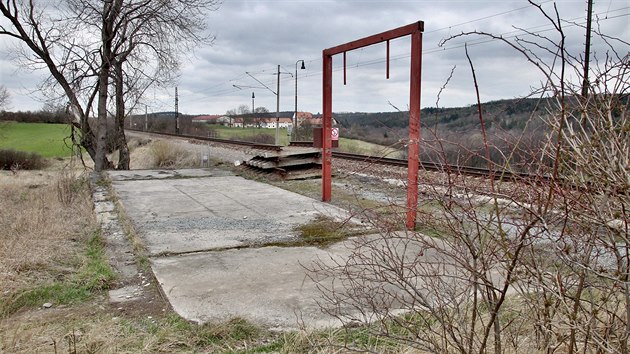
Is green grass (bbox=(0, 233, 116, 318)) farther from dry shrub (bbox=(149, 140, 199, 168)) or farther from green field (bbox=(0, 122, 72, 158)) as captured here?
green field (bbox=(0, 122, 72, 158))

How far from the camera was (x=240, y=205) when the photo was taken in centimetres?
934

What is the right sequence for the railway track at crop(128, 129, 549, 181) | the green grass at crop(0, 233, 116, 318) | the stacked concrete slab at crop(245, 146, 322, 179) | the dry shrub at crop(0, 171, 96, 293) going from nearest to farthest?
the railway track at crop(128, 129, 549, 181) → the green grass at crop(0, 233, 116, 318) → the dry shrub at crop(0, 171, 96, 293) → the stacked concrete slab at crop(245, 146, 322, 179)

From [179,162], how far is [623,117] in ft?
64.8

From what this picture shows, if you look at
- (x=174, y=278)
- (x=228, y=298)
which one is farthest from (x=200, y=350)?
(x=174, y=278)

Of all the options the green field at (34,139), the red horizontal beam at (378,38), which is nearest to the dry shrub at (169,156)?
the green field at (34,139)

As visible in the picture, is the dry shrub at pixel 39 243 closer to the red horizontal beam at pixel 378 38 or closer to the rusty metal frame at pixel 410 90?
the rusty metal frame at pixel 410 90

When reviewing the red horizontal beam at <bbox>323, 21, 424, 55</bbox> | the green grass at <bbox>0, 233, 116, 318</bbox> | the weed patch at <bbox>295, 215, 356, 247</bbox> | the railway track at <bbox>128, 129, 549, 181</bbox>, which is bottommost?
the green grass at <bbox>0, 233, 116, 318</bbox>

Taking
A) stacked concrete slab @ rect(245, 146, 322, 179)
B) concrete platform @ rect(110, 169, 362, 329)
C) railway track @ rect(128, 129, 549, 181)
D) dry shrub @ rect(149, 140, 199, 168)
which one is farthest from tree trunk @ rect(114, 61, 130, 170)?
concrete platform @ rect(110, 169, 362, 329)

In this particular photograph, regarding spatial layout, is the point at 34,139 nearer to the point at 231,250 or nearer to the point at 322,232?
the point at 322,232

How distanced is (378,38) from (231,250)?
4116mm

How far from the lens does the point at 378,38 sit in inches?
308

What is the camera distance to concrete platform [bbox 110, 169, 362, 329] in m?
4.25

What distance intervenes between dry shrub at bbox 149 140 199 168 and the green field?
10.9m

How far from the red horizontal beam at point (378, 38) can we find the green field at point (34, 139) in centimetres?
2532
